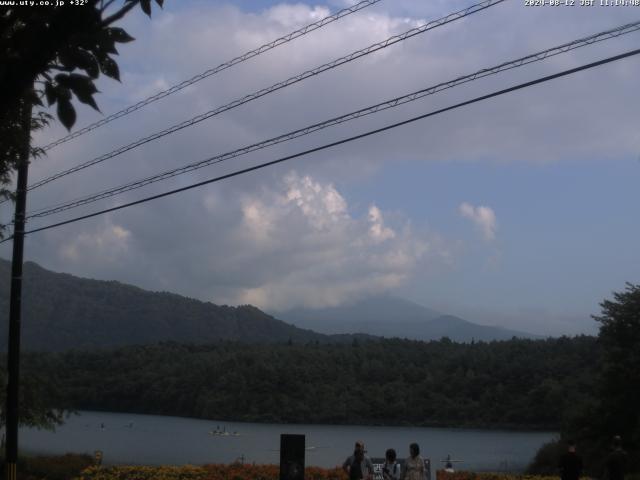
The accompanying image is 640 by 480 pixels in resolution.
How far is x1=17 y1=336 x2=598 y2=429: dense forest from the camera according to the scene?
6041 centimetres

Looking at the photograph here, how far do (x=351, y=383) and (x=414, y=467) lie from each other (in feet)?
182

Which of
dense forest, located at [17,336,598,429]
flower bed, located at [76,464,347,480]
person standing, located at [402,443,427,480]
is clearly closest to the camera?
person standing, located at [402,443,427,480]

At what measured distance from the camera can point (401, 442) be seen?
46656 mm

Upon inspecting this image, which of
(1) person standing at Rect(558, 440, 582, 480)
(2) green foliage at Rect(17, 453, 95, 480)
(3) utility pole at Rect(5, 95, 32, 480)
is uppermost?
(3) utility pole at Rect(5, 95, 32, 480)

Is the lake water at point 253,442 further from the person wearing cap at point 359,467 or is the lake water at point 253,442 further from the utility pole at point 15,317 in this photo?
the person wearing cap at point 359,467

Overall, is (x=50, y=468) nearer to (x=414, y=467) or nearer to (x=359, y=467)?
(x=359, y=467)

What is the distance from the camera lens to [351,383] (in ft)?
229

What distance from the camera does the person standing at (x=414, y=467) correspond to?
14531 mm

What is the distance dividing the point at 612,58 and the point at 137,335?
170 metres

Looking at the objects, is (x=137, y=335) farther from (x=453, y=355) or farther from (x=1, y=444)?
(x=1, y=444)

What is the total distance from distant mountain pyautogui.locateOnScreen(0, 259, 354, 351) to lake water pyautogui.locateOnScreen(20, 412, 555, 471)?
99922mm

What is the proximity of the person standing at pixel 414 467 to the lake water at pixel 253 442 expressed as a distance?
18416mm

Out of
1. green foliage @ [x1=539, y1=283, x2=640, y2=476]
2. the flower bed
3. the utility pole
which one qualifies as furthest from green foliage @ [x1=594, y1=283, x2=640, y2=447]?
the utility pole

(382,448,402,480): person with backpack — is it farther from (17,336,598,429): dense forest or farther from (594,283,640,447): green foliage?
(17,336,598,429): dense forest
